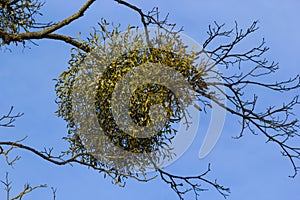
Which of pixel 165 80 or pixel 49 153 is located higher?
pixel 165 80

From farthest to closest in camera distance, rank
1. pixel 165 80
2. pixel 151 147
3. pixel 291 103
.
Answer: pixel 291 103 < pixel 151 147 < pixel 165 80

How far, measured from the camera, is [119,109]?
277cm

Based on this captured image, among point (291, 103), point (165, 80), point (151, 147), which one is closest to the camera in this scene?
point (165, 80)

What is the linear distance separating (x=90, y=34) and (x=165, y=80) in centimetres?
49

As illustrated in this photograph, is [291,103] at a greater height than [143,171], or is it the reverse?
[291,103]

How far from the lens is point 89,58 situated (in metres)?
2.90

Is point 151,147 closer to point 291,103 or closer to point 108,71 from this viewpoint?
point 108,71

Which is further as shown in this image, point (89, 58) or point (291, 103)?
point (291, 103)

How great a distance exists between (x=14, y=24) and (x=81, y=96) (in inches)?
30.6

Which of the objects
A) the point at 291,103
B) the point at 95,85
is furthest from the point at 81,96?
the point at 291,103

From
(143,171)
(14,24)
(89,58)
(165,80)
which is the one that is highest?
(14,24)

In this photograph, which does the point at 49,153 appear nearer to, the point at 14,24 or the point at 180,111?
the point at 180,111

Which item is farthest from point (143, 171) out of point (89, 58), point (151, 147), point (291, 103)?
point (291, 103)

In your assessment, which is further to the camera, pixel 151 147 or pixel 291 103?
pixel 291 103
